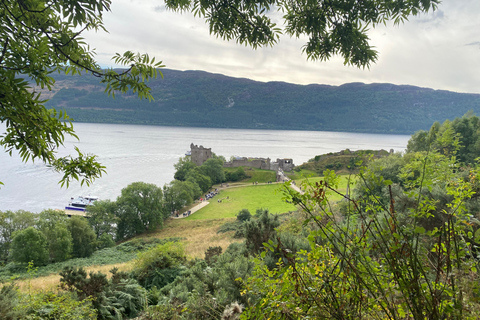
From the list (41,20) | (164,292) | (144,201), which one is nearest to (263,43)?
(41,20)

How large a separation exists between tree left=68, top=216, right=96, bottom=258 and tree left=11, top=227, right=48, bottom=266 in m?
3.96

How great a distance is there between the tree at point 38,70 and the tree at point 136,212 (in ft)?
116

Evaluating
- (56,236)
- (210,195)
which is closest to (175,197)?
(210,195)

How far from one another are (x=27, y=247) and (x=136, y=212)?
564 inches

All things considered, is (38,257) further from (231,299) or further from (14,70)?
(14,70)

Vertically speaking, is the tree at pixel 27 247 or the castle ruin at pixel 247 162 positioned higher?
the castle ruin at pixel 247 162

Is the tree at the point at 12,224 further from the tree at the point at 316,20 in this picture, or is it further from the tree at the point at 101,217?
the tree at the point at 316,20

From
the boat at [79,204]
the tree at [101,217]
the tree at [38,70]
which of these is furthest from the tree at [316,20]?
the boat at [79,204]

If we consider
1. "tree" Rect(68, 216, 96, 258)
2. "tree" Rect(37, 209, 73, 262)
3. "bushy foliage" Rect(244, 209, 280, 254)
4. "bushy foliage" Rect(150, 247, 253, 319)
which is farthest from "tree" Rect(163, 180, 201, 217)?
"bushy foliage" Rect(150, 247, 253, 319)

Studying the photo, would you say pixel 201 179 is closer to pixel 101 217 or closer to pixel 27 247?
pixel 101 217

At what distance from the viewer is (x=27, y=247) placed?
21078mm

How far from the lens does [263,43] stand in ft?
8.91

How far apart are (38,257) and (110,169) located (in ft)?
151

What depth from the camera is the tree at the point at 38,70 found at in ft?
5.08
